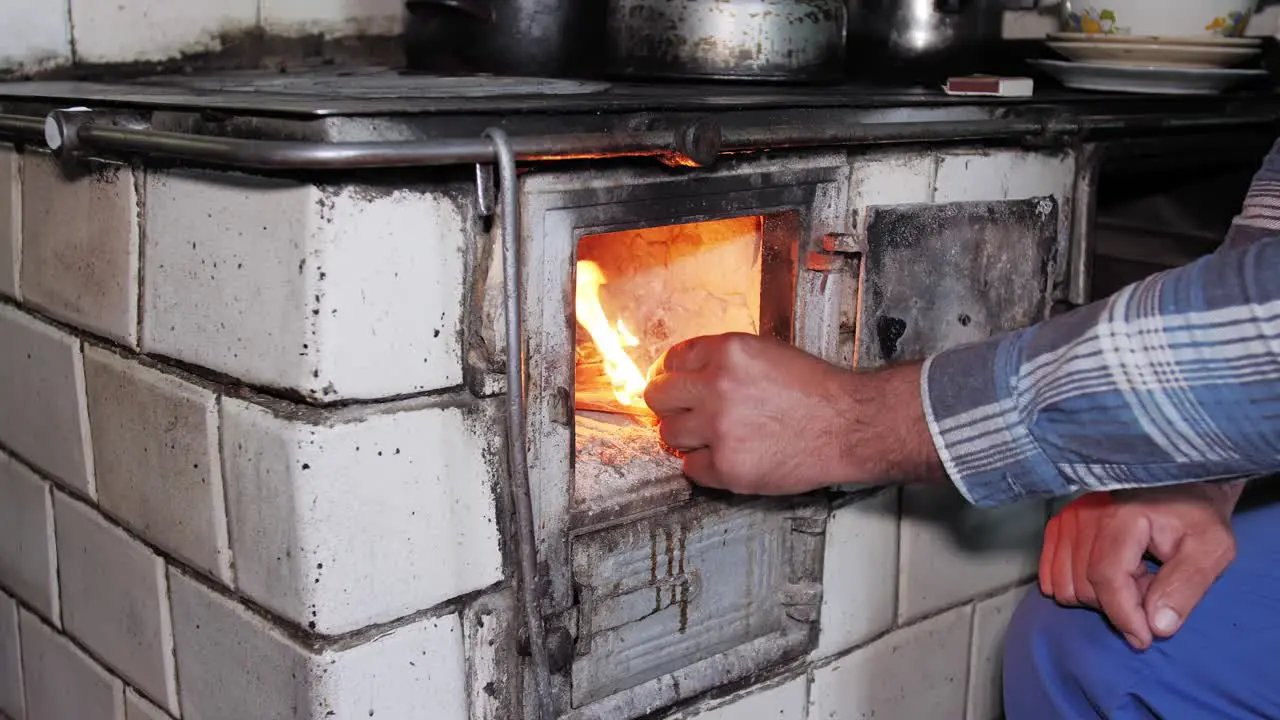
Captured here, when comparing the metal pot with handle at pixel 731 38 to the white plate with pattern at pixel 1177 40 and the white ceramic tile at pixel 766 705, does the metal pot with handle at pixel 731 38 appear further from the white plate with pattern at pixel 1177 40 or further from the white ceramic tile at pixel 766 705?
the white ceramic tile at pixel 766 705

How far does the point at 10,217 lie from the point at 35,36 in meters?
0.36

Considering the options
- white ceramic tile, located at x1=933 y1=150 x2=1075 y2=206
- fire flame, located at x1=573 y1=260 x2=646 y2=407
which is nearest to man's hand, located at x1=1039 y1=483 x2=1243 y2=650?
white ceramic tile, located at x1=933 y1=150 x2=1075 y2=206

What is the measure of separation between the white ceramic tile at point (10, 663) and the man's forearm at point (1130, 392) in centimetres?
135

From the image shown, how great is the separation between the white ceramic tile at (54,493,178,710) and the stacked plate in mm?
1437

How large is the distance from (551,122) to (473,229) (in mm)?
124

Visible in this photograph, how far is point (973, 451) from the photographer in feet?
3.50

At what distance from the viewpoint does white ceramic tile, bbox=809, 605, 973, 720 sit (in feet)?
5.01

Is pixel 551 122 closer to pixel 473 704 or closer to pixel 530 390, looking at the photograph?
pixel 530 390

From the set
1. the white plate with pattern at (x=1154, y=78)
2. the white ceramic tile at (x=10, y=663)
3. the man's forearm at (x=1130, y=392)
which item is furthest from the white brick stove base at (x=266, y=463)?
the man's forearm at (x=1130, y=392)

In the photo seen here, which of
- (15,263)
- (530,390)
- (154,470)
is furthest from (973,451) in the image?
(15,263)

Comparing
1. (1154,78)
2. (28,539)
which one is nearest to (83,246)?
(28,539)

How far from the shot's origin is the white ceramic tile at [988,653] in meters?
1.73

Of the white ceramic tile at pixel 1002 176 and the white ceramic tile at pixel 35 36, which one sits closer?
the white ceramic tile at pixel 1002 176

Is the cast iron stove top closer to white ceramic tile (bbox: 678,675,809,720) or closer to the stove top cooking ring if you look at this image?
the stove top cooking ring
